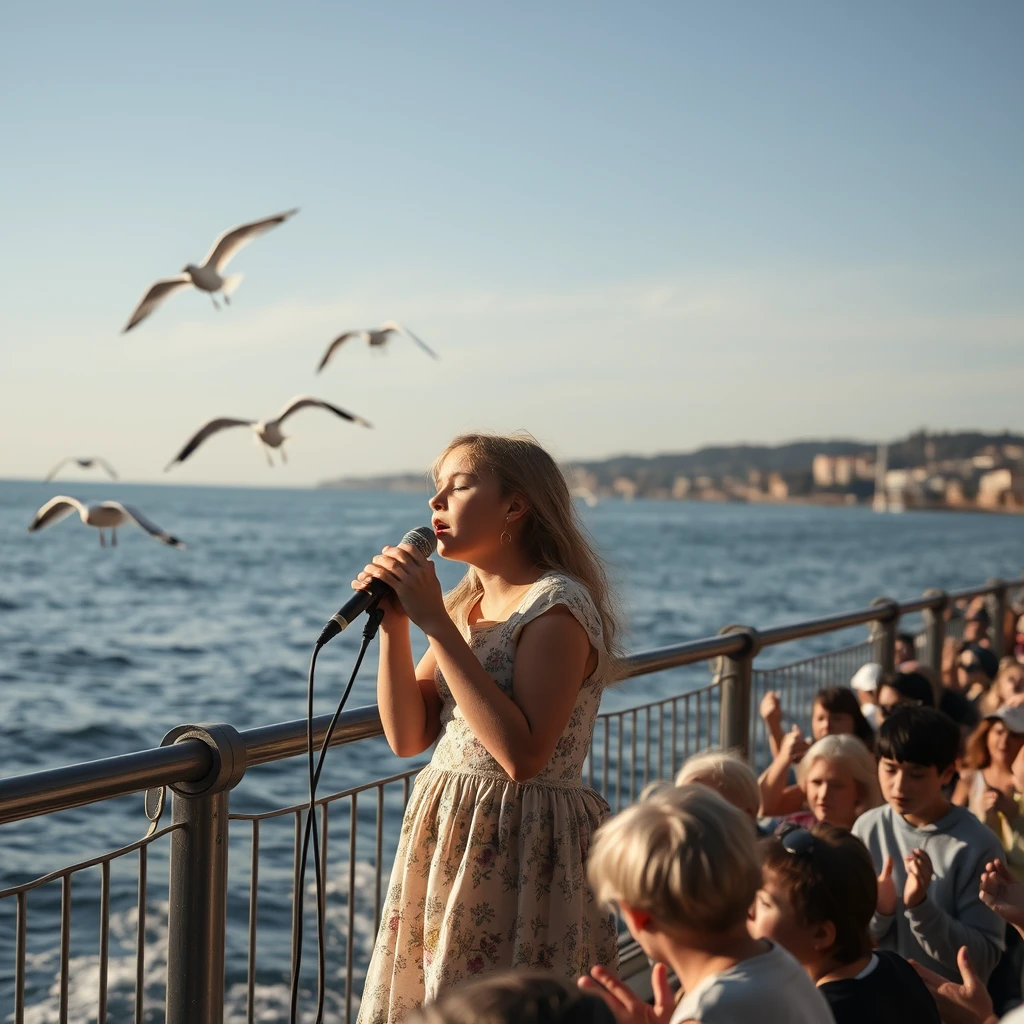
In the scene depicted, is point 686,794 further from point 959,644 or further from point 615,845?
point 959,644

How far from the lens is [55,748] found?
20453 millimetres

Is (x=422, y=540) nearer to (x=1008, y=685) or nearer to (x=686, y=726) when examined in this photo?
(x=686, y=726)

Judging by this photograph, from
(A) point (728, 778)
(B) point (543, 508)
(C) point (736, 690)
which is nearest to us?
(B) point (543, 508)

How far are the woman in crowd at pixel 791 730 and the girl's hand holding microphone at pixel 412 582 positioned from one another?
2.79m

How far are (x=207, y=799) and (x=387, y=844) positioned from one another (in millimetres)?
9160

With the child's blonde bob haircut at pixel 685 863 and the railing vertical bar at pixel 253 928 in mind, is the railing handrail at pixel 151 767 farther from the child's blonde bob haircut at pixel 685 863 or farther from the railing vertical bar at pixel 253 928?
the child's blonde bob haircut at pixel 685 863

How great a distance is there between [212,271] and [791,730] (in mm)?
8902

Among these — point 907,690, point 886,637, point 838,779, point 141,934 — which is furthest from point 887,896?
point 886,637

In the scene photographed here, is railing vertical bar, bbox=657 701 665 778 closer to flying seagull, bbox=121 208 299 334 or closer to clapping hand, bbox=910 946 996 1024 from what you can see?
clapping hand, bbox=910 946 996 1024

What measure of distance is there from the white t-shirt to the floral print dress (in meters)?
0.66

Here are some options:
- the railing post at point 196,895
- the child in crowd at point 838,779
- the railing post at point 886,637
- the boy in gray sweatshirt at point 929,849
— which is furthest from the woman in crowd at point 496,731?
the railing post at point 886,637

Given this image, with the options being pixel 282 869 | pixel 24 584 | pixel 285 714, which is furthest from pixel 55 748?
pixel 24 584

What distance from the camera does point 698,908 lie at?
195 cm

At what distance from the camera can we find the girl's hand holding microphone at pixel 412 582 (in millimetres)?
2492
